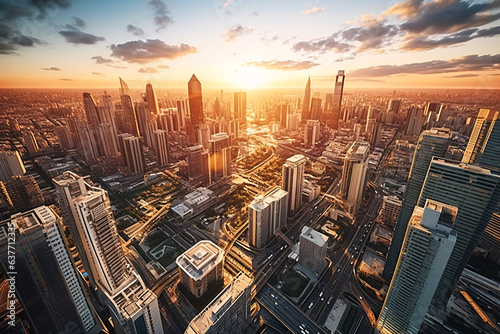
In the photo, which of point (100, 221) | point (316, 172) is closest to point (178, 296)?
point (100, 221)

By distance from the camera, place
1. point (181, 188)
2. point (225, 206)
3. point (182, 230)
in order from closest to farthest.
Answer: point (182, 230) < point (225, 206) < point (181, 188)

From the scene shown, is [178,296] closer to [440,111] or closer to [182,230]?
[182,230]

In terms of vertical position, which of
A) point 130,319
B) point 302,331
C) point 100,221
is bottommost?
point 302,331

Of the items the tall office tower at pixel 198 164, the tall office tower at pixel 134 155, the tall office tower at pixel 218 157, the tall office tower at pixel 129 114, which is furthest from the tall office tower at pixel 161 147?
the tall office tower at pixel 129 114

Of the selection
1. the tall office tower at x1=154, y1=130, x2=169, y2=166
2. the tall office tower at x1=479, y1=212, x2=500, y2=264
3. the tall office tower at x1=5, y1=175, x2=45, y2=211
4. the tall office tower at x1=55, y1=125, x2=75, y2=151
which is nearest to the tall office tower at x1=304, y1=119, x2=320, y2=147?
the tall office tower at x1=154, y1=130, x2=169, y2=166

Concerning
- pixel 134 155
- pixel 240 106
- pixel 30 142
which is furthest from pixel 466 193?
pixel 240 106

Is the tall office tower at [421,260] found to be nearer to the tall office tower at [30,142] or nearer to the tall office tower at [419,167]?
the tall office tower at [419,167]

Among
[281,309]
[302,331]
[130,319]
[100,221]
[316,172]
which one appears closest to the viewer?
[130,319]
